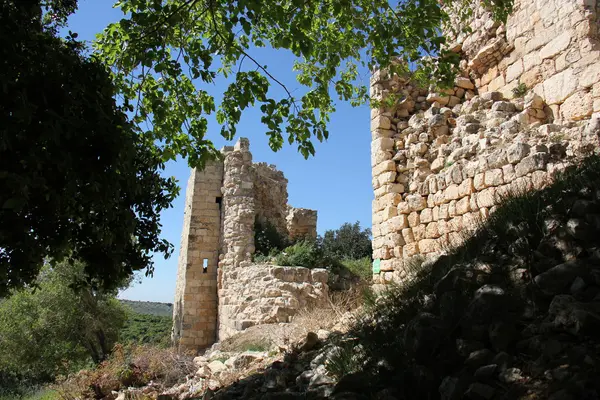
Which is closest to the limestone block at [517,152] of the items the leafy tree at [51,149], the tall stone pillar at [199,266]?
the leafy tree at [51,149]

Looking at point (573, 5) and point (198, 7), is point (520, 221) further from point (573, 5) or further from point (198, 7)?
point (198, 7)

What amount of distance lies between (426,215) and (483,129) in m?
1.58

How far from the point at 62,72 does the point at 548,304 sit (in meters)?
4.06

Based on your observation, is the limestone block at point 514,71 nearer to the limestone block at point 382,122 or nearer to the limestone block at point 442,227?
the limestone block at point 382,122

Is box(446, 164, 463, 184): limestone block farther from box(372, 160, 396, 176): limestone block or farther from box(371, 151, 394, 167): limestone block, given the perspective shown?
box(371, 151, 394, 167): limestone block

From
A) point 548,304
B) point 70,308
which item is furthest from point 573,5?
point 70,308

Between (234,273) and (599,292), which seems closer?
(599,292)

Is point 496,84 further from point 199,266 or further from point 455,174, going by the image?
point 199,266

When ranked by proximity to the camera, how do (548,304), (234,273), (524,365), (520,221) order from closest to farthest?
(524,365)
(548,304)
(520,221)
(234,273)

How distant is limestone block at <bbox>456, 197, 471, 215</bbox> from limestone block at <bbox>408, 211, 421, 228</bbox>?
994 mm

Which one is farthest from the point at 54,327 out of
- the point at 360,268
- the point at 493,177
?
the point at 493,177

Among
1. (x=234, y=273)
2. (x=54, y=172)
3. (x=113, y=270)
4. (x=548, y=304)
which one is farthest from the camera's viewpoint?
(x=234, y=273)

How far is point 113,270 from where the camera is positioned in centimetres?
462

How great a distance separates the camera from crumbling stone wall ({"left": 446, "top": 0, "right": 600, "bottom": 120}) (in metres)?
6.22
